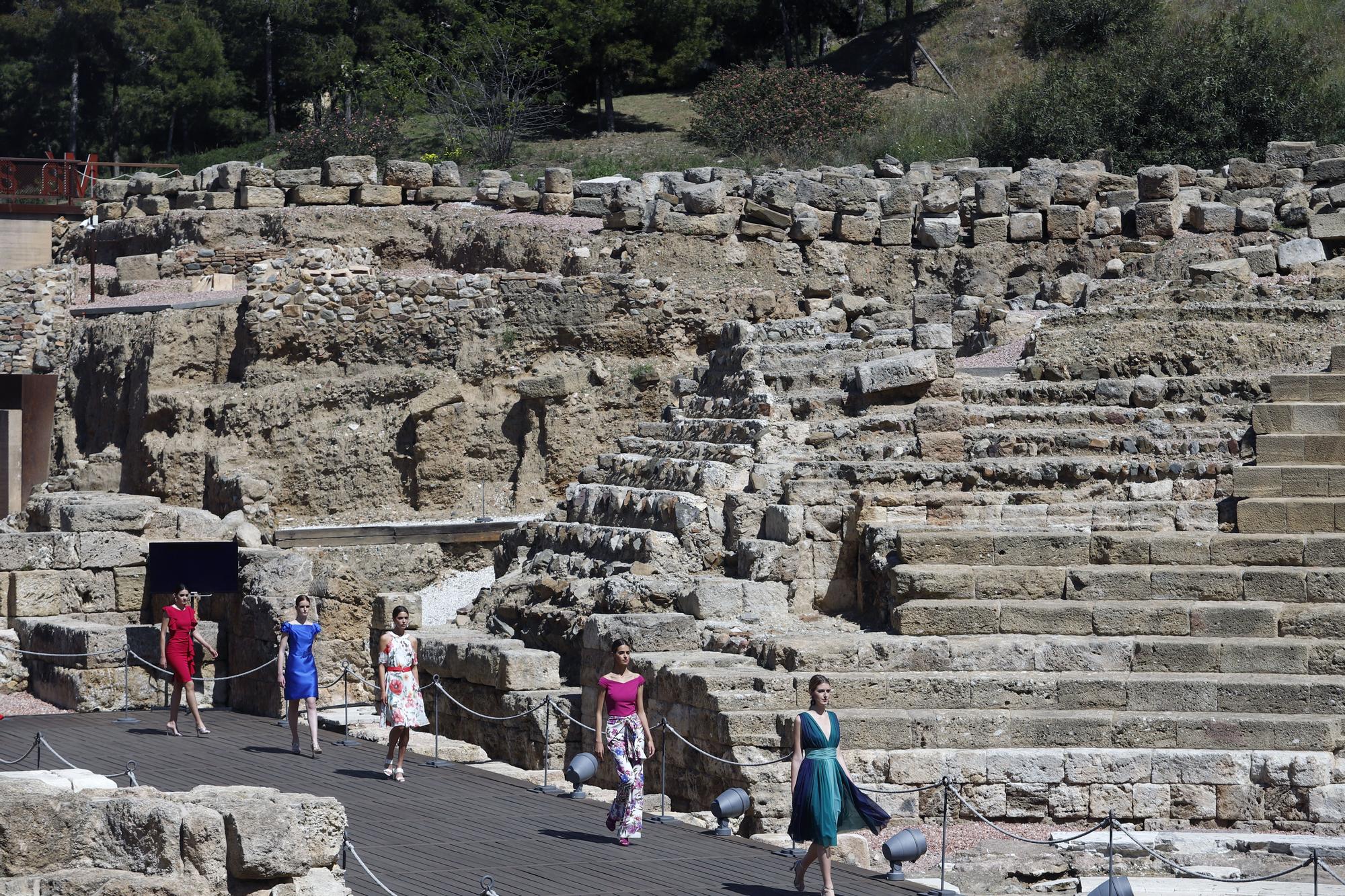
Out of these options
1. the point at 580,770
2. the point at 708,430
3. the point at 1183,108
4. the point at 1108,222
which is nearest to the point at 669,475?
the point at 708,430

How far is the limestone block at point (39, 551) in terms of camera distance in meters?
17.8

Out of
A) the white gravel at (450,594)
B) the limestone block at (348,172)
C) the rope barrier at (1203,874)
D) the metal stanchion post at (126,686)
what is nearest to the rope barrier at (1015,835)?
the rope barrier at (1203,874)

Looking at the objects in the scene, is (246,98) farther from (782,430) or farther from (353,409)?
(782,430)

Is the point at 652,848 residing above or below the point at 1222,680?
below

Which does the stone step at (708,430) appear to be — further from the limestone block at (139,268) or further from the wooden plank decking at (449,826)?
the limestone block at (139,268)

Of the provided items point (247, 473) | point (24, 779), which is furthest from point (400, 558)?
point (24, 779)

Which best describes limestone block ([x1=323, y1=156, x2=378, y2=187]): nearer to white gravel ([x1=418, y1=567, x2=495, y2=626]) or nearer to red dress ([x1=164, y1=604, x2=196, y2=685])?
white gravel ([x1=418, y1=567, x2=495, y2=626])

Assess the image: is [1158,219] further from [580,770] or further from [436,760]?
[580,770]

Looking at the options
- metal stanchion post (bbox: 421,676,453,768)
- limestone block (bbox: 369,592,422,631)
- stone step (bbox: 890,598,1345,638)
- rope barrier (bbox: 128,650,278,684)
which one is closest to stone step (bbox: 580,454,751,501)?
limestone block (bbox: 369,592,422,631)

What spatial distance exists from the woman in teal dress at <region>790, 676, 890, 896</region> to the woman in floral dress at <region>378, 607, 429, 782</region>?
355 cm

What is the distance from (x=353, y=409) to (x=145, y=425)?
233 cm

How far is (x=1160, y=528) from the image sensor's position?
14.4 meters

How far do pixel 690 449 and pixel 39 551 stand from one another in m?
6.07

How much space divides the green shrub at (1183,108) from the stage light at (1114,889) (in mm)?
21926
